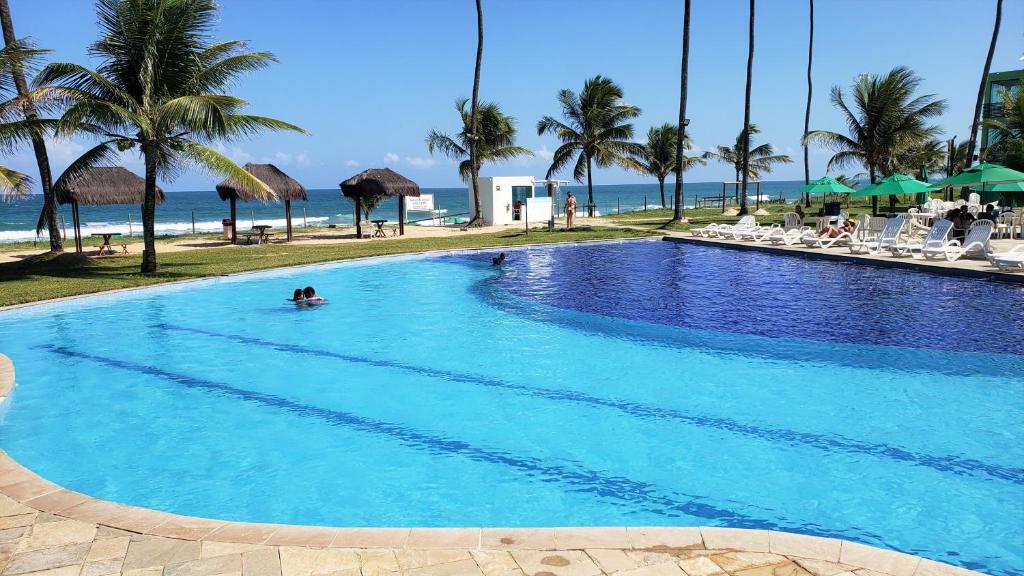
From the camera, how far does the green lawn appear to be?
14250 millimetres

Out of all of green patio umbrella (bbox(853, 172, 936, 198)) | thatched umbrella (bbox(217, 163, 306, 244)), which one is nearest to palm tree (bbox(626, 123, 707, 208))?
green patio umbrella (bbox(853, 172, 936, 198))

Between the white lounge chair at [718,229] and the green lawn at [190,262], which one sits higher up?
the white lounge chair at [718,229]

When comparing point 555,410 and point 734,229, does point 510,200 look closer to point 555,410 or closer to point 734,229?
point 734,229

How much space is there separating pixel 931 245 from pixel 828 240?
3.43 meters

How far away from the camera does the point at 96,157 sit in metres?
15.6

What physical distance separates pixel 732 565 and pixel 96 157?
16875 millimetres

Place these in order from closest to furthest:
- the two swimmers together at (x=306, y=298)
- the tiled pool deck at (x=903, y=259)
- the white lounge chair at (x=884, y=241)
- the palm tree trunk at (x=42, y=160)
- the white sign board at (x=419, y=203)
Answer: the two swimmers together at (x=306, y=298)
the tiled pool deck at (x=903, y=259)
the palm tree trunk at (x=42, y=160)
the white lounge chair at (x=884, y=241)
the white sign board at (x=419, y=203)

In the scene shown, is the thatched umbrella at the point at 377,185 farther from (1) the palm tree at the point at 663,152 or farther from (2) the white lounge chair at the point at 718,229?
(1) the palm tree at the point at 663,152

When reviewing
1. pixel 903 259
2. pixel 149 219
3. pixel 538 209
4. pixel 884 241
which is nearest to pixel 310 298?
pixel 149 219

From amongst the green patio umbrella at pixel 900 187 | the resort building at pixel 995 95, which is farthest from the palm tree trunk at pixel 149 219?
the resort building at pixel 995 95

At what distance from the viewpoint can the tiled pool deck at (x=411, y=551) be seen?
3.44 m

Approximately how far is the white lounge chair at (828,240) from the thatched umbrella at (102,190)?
19.8 meters

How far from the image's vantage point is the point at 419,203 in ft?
103

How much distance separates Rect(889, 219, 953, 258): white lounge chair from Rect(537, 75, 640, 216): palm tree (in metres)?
21.3
